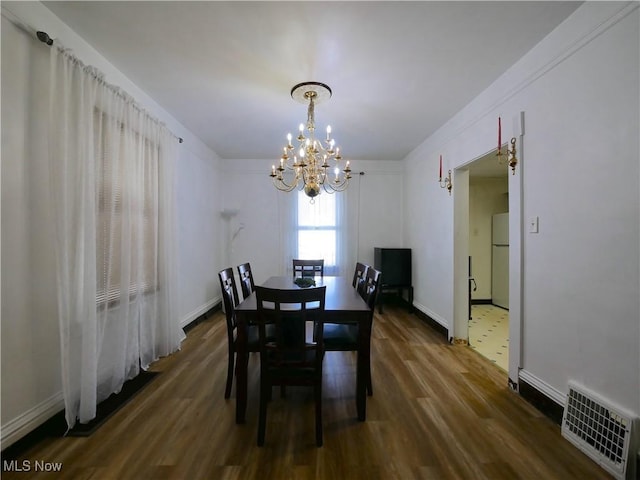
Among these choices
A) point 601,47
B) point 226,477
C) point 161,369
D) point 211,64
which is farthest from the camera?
point 161,369

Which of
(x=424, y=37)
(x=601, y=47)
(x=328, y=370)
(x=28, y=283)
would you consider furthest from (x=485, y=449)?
(x=28, y=283)

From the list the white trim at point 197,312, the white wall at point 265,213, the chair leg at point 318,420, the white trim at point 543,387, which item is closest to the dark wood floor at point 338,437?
the chair leg at point 318,420

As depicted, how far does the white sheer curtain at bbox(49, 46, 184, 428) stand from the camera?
64.9 inches

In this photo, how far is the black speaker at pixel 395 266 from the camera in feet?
14.4

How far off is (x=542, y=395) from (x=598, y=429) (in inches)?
16.5

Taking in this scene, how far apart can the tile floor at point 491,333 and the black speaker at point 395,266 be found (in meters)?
1.15

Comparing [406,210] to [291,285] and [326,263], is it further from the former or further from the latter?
[291,285]

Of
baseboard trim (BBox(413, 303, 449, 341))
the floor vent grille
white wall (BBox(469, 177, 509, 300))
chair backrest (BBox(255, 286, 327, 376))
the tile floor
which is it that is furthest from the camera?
white wall (BBox(469, 177, 509, 300))

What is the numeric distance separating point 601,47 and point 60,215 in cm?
330

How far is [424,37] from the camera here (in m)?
1.81

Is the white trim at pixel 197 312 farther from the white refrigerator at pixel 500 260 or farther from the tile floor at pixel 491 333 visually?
the white refrigerator at pixel 500 260

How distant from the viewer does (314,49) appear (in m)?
1.93

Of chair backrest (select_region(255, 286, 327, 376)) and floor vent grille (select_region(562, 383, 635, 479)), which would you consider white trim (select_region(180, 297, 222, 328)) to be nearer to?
chair backrest (select_region(255, 286, 327, 376))

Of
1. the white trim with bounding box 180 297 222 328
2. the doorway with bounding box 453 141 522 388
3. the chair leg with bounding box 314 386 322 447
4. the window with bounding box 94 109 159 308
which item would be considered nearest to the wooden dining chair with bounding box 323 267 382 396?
the chair leg with bounding box 314 386 322 447
